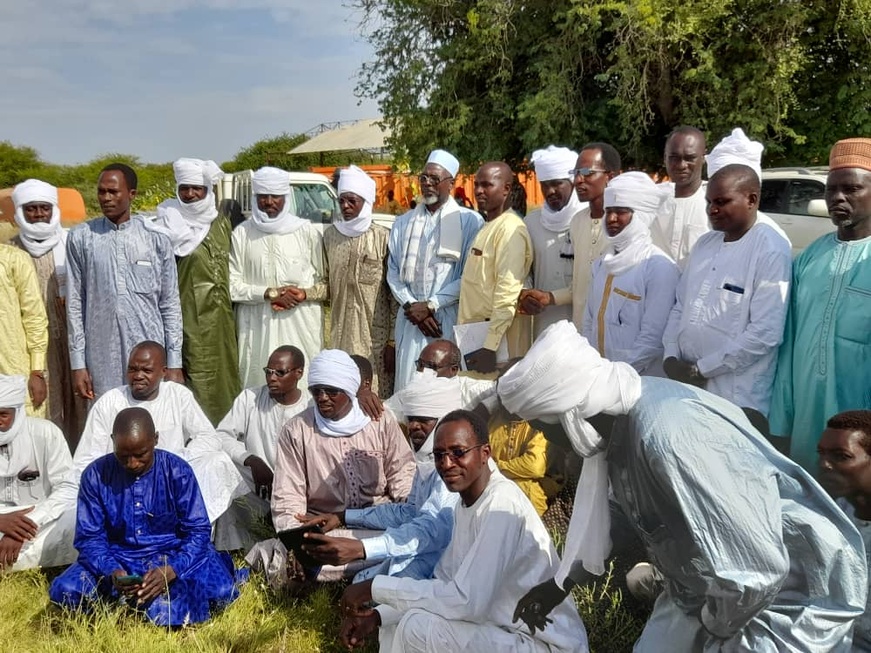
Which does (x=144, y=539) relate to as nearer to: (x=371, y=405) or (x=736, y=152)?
(x=371, y=405)

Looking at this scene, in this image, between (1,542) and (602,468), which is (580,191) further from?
(1,542)

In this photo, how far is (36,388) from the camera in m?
4.99

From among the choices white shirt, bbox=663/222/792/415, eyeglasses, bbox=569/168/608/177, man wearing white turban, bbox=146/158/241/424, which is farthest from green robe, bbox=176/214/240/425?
white shirt, bbox=663/222/792/415

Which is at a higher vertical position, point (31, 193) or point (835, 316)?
point (31, 193)

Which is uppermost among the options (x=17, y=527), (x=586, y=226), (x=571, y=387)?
(x=586, y=226)

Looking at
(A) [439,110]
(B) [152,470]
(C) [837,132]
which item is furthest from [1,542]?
(C) [837,132]

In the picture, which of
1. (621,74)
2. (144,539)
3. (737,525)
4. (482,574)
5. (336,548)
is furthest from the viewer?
(621,74)

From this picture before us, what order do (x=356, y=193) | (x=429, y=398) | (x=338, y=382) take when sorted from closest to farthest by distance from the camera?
(x=338, y=382)
(x=429, y=398)
(x=356, y=193)

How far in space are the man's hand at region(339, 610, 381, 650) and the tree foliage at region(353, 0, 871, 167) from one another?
33.7ft

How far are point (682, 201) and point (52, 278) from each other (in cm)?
398

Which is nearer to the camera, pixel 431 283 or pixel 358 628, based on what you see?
pixel 358 628

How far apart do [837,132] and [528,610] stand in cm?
1153

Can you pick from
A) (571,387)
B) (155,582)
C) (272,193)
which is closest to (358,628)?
(155,582)

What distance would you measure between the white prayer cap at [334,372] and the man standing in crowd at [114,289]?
1.36 metres
